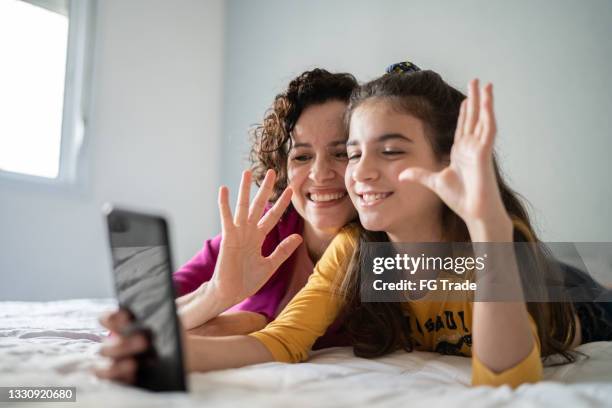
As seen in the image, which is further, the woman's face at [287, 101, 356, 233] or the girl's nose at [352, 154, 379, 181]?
the woman's face at [287, 101, 356, 233]

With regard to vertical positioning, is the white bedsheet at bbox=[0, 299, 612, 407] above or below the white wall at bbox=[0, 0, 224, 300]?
below

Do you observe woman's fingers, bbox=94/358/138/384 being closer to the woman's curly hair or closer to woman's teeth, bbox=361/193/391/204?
woman's teeth, bbox=361/193/391/204

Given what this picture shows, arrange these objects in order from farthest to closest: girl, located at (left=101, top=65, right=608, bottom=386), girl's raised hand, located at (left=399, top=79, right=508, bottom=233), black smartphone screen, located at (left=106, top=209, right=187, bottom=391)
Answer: girl, located at (left=101, top=65, right=608, bottom=386) → girl's raised hand, located at (left=399, top=79, right=508, bottom=233) → black smartphone screen, located at (left=106, top=209, right=187, bottom=391)

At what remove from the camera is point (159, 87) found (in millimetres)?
2984

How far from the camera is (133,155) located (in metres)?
2.78

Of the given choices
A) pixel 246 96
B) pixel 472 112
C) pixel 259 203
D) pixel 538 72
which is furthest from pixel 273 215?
pixel 246 96

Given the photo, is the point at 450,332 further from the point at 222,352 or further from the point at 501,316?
the point at 222,352

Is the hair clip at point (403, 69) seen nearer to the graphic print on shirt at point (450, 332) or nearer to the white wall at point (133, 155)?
the graphic print on shirt at point (450, 332)

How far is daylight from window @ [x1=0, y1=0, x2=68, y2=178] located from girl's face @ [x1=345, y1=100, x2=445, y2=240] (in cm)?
197

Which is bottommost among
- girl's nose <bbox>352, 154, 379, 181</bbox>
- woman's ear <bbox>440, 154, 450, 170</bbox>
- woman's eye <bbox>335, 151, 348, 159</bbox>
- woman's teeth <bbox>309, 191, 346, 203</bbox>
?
woman's teeth <bbox>309, 191, 346, 203</bbox>

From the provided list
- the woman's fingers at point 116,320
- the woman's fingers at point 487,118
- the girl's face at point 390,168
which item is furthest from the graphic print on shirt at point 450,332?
the woman's fingers at point 116,320

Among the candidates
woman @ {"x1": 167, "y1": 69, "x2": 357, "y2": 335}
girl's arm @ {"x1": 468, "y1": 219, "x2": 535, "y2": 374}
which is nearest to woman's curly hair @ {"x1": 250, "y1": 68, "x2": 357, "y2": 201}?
woman @ {"x1": 167, "y1": 69, "x2": 357, "y2": 335}

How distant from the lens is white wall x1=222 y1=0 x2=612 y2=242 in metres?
1.78

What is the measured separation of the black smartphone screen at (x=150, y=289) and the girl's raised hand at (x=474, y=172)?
1.28 feet
